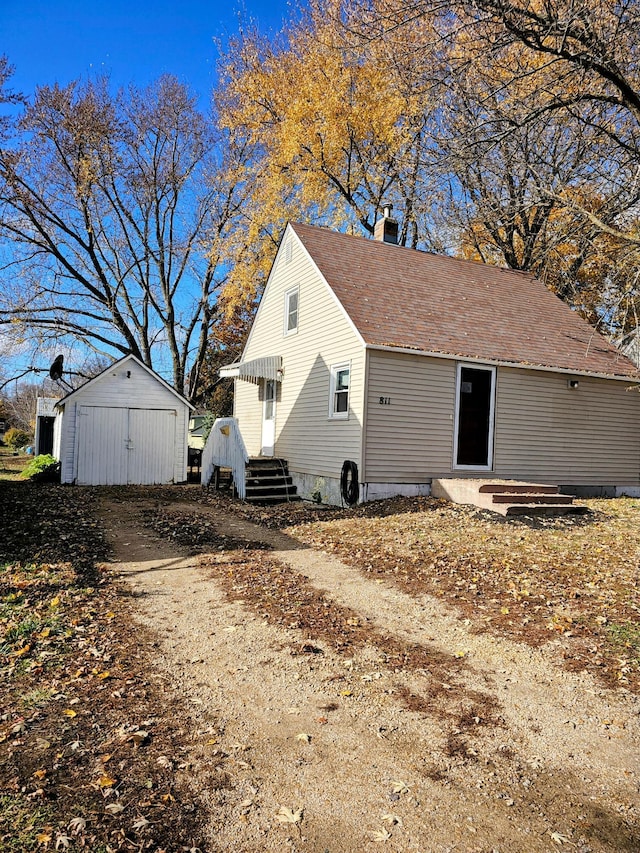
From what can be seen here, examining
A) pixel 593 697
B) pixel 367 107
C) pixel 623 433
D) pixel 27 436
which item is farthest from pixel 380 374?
pixel 27 436

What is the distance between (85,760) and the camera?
306cm

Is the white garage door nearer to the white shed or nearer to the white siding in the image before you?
the white shed

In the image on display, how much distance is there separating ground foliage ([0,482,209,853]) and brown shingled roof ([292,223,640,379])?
7960 mm

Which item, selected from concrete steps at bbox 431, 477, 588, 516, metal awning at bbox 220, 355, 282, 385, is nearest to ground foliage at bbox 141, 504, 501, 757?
concrete steps at bbox 431, 477, 588, 516

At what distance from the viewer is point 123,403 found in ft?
56.0

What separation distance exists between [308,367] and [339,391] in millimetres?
2015

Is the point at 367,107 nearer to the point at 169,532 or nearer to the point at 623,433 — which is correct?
the point at 623,433

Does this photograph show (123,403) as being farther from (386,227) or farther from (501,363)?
(501,363)

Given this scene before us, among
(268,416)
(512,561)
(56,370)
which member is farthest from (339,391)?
(56,370)

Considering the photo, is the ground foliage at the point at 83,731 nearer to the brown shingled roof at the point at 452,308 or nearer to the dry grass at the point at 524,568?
the dry grass at the point at 524,568

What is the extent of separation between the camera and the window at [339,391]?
12938 millimetres

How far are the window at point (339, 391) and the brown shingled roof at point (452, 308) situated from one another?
1.34 metres

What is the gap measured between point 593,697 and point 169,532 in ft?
22.9

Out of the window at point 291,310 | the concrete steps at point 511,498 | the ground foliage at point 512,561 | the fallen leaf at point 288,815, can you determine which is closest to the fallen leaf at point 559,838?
the fallen leaf at point 288,815
